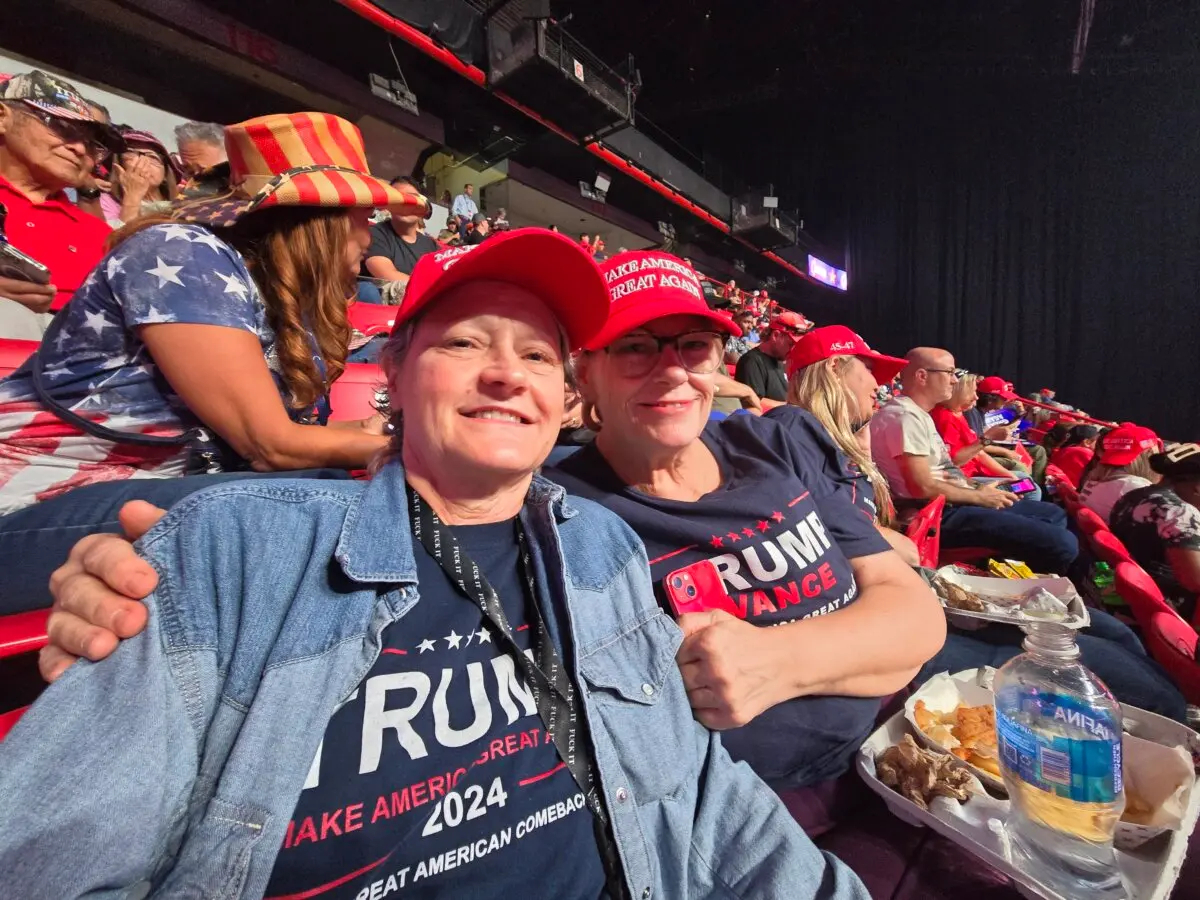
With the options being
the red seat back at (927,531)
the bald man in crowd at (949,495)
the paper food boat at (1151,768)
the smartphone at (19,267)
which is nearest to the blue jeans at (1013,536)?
the bald man in crowd at (949,495)

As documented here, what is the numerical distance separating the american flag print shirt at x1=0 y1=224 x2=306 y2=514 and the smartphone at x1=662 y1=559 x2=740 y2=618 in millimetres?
1003

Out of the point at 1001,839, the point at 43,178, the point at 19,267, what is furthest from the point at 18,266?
the point at 1001,839

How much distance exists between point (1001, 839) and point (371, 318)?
9.24 feet

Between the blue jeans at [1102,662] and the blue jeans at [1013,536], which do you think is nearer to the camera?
the blue jeans at [1102,662]

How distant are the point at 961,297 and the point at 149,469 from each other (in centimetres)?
1685

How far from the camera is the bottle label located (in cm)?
81

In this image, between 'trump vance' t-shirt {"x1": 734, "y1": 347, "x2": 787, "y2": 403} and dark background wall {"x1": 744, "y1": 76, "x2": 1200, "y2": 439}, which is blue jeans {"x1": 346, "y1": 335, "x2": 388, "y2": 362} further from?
dark background wall {"x1": 744, "y1": 76, "x2": 1200, "y2": 439}

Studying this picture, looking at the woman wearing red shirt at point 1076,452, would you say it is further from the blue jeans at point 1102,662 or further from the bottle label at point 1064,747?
the bottle label at point 1064,747

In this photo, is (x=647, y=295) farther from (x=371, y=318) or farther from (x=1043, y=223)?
(x=1043, y=223)

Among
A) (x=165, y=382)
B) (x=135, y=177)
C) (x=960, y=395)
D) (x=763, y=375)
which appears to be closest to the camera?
(x=165, y=382)

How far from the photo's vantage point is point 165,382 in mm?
1071

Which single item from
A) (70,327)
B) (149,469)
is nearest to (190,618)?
(149,469)

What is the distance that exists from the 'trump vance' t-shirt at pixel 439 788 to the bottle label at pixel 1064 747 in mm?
725

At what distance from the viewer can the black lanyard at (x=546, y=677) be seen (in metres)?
0.75
